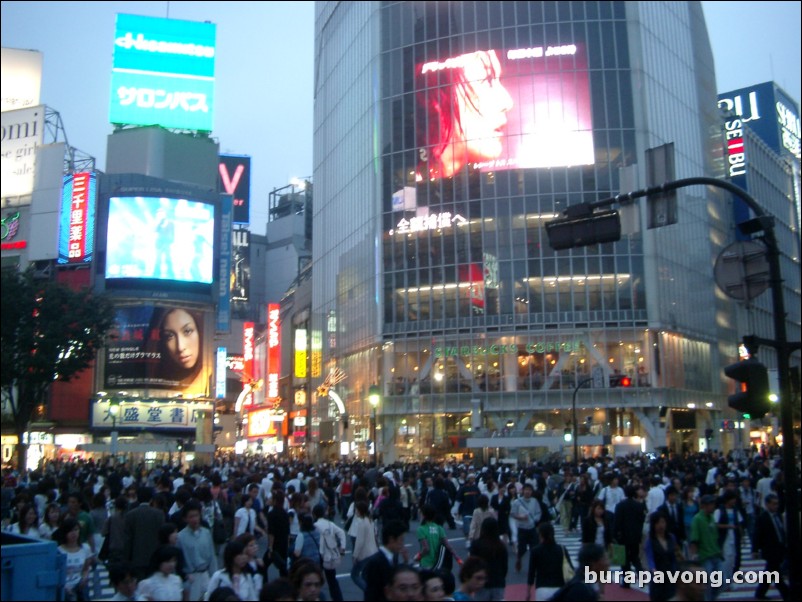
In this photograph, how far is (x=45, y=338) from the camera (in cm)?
3506

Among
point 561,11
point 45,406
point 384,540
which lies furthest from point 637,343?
point 384,540

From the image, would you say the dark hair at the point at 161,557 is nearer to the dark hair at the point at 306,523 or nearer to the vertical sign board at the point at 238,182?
the dark hair at the point at 306,523

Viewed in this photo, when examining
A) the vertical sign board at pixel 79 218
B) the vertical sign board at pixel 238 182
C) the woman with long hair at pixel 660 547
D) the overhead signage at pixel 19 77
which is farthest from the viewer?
the vertical sign board at pixel 238 182

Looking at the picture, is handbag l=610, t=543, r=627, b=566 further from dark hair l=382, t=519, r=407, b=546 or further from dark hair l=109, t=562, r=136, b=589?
dark hair l=109, t=562, r=136, b=589

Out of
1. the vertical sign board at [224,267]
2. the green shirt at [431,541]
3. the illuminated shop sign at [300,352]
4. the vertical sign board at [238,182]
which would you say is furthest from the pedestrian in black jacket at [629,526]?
the vertical sign board at [238,182]

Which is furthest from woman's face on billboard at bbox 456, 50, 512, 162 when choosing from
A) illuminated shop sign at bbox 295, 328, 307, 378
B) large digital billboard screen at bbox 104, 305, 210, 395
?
illuminated shop sign at bbox 295, 328, 307, 378

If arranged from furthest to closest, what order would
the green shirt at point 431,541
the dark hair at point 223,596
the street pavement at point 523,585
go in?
the street pavement at point 523,585 < the green shirt at point 431,541 < the dark hair at point 223,596

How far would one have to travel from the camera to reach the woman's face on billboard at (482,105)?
199 ft

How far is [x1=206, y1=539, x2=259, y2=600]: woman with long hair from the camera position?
810 centimetres

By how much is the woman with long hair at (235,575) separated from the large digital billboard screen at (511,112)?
5402cm

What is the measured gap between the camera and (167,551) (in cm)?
804

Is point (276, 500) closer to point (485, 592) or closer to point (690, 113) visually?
point (485, 592)

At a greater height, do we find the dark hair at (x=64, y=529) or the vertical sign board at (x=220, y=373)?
the vertical sign board at (x=220, y=373)

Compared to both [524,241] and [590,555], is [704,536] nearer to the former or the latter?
[590,555]
